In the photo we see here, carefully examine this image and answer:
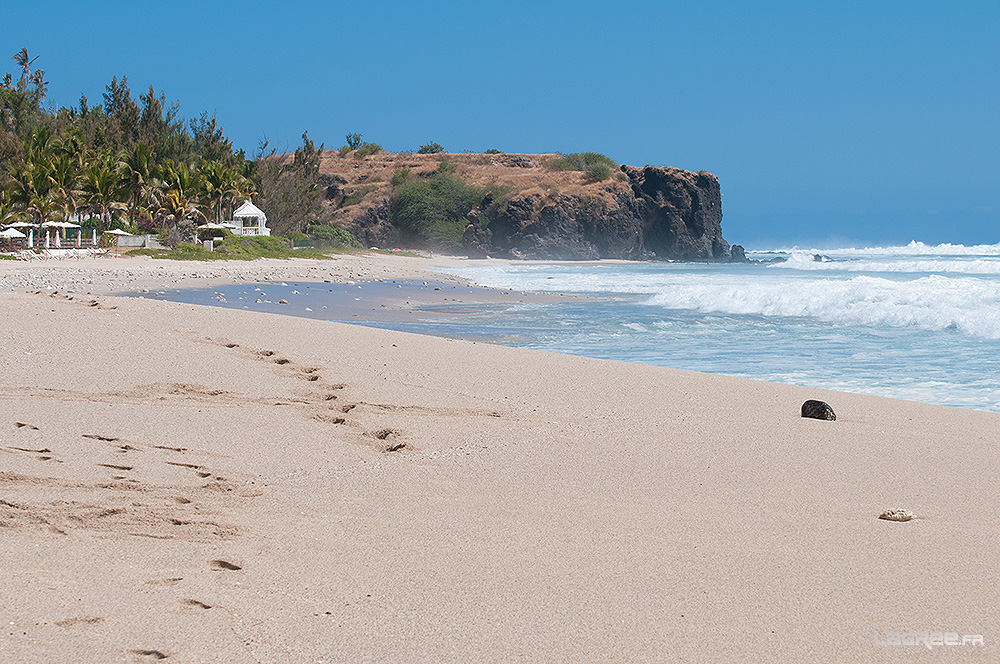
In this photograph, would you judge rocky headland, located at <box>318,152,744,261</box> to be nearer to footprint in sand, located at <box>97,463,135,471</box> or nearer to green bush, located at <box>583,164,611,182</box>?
green bush, located at <box>583,164,611,182</box>

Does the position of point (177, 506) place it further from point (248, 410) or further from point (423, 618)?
point (248, 410)

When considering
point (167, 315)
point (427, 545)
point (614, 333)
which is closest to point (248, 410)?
point (427, 545)

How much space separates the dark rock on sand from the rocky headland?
75499mm

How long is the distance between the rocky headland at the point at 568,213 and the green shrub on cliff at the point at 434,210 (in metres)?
0.82

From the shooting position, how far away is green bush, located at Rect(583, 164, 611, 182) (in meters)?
94.1

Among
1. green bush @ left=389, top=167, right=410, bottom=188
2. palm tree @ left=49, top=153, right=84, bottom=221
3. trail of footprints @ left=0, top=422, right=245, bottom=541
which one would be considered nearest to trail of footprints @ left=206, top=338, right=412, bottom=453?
trail of footprints @ left=0, top=422, right=245, bottom=541

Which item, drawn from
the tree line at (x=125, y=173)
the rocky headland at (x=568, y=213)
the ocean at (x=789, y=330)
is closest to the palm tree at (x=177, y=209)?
the tree line at (x=125, y=173)

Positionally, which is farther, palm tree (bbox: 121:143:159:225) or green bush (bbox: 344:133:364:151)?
green bush (bbox: 344:133:364:151)

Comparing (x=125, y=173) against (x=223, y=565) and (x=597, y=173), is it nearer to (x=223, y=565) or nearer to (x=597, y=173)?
(x=223, y=565)

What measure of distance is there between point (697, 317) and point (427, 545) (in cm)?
1399

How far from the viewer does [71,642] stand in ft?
7.26

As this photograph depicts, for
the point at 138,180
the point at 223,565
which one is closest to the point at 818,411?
the point at 223,565

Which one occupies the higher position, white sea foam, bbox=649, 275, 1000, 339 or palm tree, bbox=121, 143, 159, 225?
palm tree, bbox=121, 143, 159, 225

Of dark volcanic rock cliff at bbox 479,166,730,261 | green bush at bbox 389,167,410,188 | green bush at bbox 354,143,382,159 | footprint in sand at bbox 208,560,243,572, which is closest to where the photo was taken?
footprint in sand at bbox 208,560,243,572
